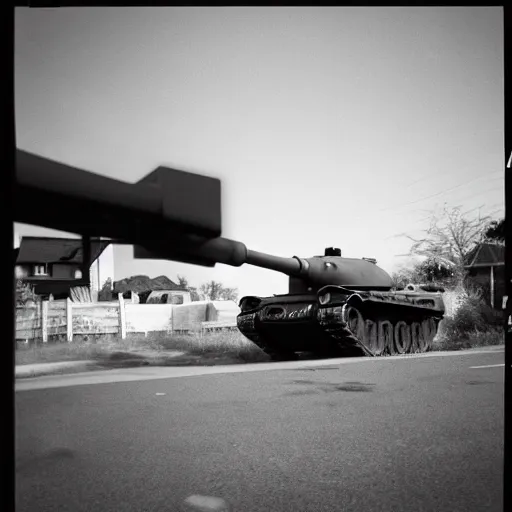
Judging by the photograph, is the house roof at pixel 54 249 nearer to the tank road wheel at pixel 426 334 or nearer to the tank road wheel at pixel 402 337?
the tank road wheel at pixel 402 337

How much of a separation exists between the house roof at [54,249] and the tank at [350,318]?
4720 mm

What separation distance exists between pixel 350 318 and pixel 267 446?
14.7 feet

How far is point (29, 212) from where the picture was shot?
0.57 m

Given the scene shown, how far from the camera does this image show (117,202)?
59 centimetres

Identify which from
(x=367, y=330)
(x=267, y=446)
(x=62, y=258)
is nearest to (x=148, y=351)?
(x=367, y=330)

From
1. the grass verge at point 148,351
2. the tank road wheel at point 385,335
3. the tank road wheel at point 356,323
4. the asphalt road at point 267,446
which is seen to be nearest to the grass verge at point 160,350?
the grass verge at point 148,351

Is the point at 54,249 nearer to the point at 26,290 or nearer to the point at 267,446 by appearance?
the point at 26,290

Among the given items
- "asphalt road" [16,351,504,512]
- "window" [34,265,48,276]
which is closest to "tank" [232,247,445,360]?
"asphalt road" [16,351,504,512]

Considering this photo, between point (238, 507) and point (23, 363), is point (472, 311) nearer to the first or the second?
point (23, 363)
